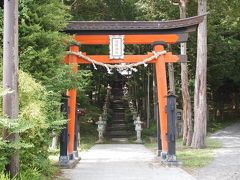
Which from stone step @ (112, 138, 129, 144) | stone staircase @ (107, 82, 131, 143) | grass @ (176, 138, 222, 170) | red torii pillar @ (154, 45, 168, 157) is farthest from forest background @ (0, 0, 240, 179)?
stone staircase @ (107, 82, 131, 143)

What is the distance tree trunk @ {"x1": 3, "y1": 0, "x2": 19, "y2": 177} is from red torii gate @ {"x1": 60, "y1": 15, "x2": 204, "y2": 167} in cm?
565

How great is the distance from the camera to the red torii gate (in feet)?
42.7

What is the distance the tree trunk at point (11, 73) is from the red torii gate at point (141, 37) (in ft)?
18.5

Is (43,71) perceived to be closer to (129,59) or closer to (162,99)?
(129,59)

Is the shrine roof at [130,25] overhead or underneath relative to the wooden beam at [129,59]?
overhead

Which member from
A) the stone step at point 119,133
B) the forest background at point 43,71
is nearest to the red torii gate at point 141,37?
the forest background at point 43,71

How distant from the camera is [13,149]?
7121 mm

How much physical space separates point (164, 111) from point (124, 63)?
6.73ft

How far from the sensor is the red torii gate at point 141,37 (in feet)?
42.7

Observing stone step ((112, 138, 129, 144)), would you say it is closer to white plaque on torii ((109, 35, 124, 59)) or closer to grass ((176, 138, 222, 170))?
grass ((176, 138, 222, 170))

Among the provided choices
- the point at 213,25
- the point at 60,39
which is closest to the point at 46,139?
the point at 60,39

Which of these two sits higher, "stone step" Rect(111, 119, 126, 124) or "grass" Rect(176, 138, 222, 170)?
"stone step" Rect(111, 119, 126, 124)

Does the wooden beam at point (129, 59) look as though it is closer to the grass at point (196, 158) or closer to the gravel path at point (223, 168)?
the grass at point (196, 158)

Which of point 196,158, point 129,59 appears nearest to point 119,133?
point 196,158
